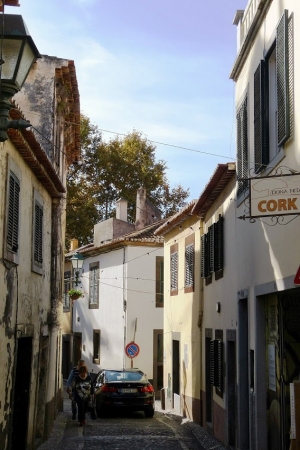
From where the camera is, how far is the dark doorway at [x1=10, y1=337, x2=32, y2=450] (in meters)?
13.0

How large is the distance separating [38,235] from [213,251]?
432 cm

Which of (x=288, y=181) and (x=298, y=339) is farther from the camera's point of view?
(x=298, y=339)

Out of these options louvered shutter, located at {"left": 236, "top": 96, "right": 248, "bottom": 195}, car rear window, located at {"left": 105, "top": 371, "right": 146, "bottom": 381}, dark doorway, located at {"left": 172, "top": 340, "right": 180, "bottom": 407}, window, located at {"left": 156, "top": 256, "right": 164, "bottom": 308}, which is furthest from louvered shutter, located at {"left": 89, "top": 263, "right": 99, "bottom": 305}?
louvered shutter, located at {"left": 236, "top": 96, "right": 248, "bottom": 195}

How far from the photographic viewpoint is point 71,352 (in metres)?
40.1

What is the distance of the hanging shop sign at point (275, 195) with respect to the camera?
7797 millimetres

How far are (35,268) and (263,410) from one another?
17.1 feet

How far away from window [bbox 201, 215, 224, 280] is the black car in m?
4.60

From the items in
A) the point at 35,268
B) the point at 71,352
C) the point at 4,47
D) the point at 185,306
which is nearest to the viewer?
the point at 4,47

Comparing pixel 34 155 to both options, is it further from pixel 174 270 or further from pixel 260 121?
pixel 174 270

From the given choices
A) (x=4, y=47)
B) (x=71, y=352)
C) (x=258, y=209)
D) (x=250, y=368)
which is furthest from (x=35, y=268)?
(x=71, y=352)

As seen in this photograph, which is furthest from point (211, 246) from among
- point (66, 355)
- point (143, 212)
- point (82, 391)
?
point (66, 355)

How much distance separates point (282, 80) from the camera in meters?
9.12

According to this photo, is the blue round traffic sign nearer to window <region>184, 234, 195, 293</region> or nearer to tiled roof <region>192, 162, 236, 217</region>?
window <region>184, 234, 195, 293</region>

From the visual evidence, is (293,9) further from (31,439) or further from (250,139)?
(31,439)
